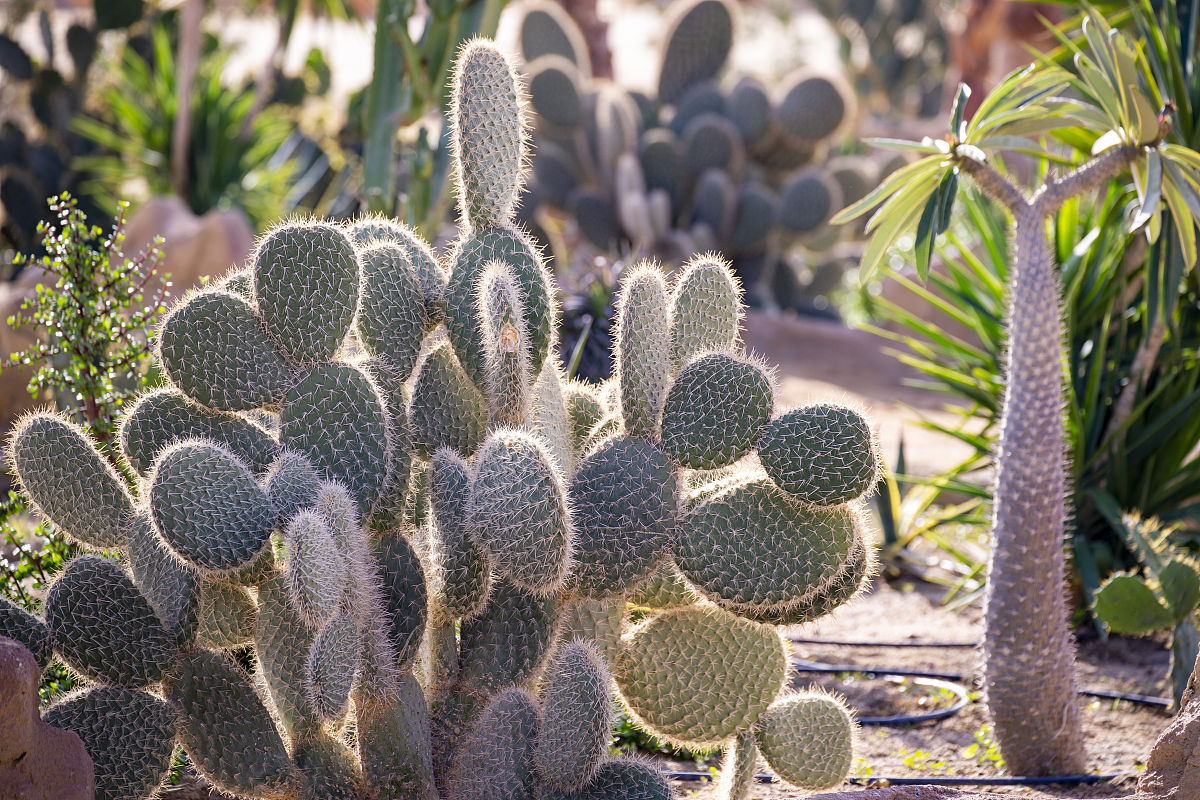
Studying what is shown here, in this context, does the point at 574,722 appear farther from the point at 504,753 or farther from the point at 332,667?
the point at 332,667

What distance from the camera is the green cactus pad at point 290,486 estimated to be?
2012 mm

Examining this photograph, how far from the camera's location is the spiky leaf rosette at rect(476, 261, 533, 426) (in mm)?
2152

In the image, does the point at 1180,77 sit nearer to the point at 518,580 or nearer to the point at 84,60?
the point at 518,580

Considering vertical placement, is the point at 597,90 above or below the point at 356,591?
above

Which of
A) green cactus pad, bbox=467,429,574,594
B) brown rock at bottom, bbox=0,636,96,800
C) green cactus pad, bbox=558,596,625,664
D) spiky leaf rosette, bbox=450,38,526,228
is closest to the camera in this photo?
brown rock at bottom, bbox=0,636,96,800

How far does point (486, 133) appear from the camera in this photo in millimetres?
2438

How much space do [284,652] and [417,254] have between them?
35.5 inches

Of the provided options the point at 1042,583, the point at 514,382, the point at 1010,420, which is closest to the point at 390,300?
the point at 514,382

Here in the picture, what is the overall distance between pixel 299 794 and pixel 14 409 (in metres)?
4.65

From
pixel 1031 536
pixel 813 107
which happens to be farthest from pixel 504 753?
pixel 813 107

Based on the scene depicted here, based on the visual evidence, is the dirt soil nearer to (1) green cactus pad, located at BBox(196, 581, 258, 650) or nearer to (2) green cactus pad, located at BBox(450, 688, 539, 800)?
(2) green cactus pad, located at BBox(450, 688, 539, 800)

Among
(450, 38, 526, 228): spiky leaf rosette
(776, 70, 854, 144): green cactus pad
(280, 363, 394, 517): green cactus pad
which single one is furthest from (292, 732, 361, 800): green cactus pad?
(776, 70, 854, 144): green cactus pad

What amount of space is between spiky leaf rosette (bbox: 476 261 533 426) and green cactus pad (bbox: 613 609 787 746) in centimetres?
54

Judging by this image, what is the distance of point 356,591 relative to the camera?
1.99m
